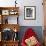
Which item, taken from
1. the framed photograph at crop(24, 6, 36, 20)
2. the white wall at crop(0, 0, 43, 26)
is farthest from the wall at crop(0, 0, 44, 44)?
the framed photograph at crop(24, 6, 36, 20)

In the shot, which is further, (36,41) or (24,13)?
(24,13)

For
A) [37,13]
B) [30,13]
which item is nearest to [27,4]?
[30,13]

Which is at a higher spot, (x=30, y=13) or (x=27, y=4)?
(x=27, y=4)

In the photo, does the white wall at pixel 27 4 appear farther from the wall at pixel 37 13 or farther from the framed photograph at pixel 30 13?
the framed photograph at pixel 30 13

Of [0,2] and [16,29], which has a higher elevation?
[0,2]

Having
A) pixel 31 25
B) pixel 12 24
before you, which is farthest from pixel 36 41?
pixel 12 24

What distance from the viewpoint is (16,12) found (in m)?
5.79

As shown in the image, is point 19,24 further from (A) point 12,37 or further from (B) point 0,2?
(B) point 0,2

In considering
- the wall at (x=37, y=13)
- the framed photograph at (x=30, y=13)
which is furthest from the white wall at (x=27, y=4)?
the framed photograph at (x=30, y=13)

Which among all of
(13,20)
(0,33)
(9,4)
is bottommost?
(0,33)

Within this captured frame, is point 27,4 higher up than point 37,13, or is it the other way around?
point 27,4

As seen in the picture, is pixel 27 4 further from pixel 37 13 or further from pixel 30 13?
pixel 37 13

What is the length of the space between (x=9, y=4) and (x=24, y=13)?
2.19 feet

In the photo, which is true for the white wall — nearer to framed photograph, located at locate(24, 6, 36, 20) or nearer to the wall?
the wall
